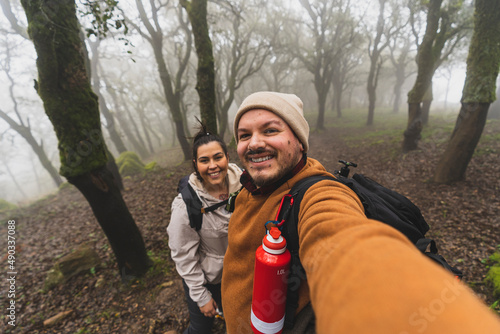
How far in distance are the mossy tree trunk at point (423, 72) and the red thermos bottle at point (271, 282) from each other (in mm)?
10583

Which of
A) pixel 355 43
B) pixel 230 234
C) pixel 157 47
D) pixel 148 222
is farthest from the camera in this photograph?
pixel 355 43

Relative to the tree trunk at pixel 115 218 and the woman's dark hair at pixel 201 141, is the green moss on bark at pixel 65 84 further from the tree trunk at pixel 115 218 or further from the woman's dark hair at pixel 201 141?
the woman's dark hair at pixel 201 141

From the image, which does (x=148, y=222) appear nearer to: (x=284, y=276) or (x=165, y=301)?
(x=165, y=301)

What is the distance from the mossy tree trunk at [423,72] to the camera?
25.0 feet

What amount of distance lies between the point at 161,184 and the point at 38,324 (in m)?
5.34

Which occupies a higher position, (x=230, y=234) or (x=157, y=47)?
(x=157, y=47)

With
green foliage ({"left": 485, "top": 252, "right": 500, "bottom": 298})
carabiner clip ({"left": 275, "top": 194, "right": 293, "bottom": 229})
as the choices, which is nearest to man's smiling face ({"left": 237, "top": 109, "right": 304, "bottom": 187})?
carabiner clip ({"left": 275, "top": 194, "right": 293, "bottom": 229})

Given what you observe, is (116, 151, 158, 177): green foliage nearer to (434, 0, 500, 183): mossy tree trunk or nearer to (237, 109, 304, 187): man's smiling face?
(237, 109, 304, 187): man's smiling face

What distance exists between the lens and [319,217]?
1083 mm

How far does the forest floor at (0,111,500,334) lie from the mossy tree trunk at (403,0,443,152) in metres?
0.79

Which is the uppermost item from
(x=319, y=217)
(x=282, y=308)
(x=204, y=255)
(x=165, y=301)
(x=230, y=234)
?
(x=319, y=217)

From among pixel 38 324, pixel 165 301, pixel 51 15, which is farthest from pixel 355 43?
pixel 38 324

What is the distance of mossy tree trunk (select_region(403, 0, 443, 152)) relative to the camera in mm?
7613

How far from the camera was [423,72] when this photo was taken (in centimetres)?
810
